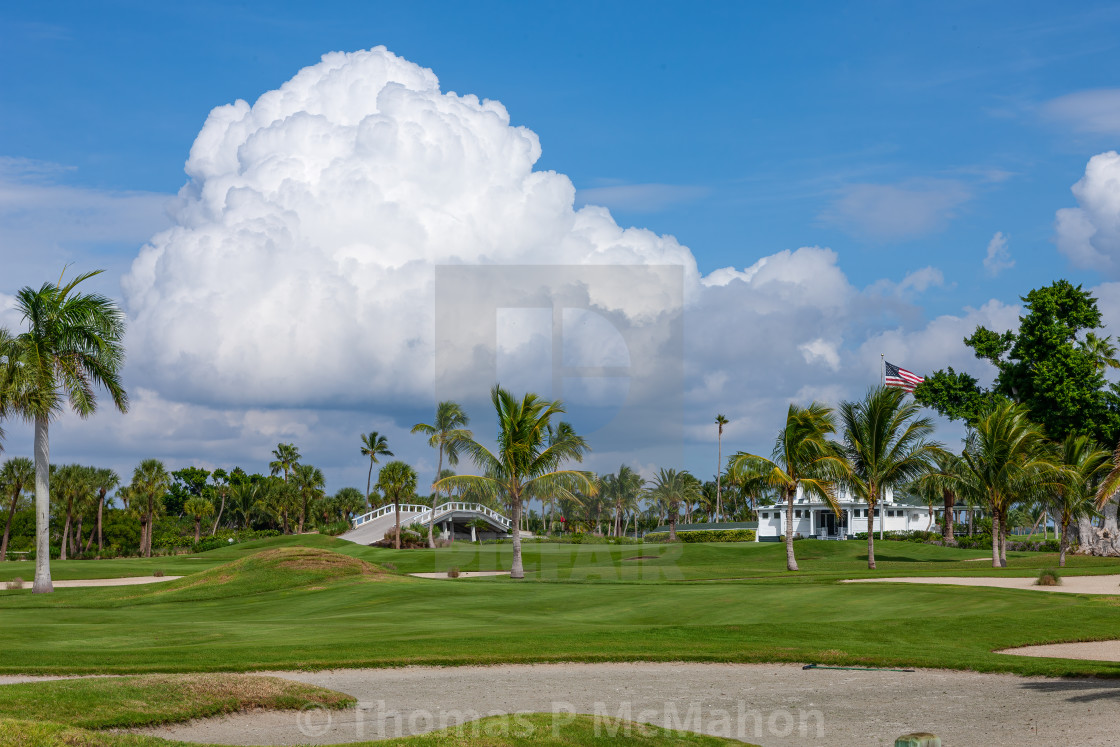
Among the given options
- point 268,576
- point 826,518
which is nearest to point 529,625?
point 268,576

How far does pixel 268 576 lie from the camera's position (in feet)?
136

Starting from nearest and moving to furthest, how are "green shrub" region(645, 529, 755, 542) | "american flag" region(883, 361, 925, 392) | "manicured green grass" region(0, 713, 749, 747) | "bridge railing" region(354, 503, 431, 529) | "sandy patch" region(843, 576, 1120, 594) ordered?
"manicured green grass" region(0, 713, 749, 747), "sandy patch" region(843, 576, 1120, 594), "american flag" region(883, 361, 925, 392), "bridge railing" region(354, 503, 431, 529), "green shrub" region(645, 529, 755, 542)

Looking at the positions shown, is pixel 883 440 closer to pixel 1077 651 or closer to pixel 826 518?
pixel 1077 651

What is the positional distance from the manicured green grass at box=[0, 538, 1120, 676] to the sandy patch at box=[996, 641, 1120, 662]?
47cm

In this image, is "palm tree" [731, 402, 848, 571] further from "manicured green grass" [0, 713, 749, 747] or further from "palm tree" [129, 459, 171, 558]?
"palm tree" [129, 459, 171, 558]

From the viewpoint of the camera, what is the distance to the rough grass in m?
12.8

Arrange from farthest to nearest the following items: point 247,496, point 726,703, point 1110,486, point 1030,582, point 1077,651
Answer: point 247,496 < point 1030,582 < point 1077,651 < point 1110,486 < point 726,703

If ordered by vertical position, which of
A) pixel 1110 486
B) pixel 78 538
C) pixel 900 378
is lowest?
pixel 78 538

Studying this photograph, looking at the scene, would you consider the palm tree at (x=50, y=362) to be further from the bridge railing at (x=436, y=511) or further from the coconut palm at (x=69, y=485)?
the coconut palm at (x=69, y=485)

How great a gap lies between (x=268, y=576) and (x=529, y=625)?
19.6m

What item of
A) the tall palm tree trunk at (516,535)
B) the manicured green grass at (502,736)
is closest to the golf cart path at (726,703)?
the manicured green grass at (502,736)

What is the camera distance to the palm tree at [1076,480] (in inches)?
1932

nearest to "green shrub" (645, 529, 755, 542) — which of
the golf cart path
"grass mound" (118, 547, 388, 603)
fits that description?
"grass mound" (118, 547, 388, 603)

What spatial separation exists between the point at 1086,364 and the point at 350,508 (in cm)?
9427
